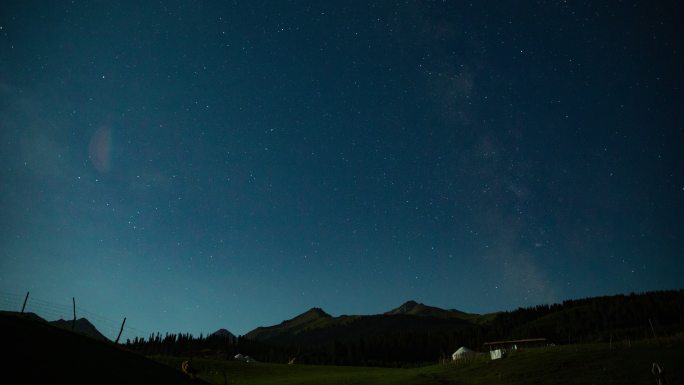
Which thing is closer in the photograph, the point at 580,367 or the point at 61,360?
the point at 61,360

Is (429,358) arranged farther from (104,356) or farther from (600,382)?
(104,356)

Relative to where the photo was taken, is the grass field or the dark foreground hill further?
the grass field

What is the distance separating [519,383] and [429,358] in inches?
6786

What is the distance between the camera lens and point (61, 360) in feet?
66.2

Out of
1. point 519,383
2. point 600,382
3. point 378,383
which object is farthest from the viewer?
point 378,383

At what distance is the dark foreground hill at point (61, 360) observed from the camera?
17.5m

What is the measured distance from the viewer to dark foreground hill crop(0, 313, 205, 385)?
1748 centimetres

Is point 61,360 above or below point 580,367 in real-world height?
above

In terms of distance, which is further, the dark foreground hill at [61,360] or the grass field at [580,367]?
the grass field at [580,367]

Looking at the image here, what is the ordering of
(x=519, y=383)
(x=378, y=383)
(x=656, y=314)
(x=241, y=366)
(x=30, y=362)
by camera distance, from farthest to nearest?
(x=656, y=314)
(x=241, y=366)
(x=378, y=383)
(x=519, y=383)
(x=30, y=362)

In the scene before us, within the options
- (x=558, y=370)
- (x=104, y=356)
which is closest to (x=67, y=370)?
(x=104, y=356)

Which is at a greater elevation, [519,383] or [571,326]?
[571,326]

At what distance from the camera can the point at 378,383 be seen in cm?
5241

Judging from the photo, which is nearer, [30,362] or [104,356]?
[30,362]
